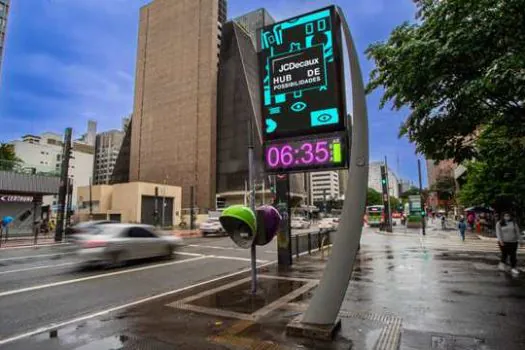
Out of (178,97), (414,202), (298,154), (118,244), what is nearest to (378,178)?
(178,97)

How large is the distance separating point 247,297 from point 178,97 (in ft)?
272

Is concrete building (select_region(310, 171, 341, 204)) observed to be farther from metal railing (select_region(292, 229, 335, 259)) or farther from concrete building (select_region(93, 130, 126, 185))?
metal railing (select_region(292, 229, 335, 259))

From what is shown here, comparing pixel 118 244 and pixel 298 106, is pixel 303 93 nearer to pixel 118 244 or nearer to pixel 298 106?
pixel 298 106

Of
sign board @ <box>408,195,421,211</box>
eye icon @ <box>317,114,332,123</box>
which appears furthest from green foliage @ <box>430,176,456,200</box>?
eye icon @ <box>317,114,332,123</box>

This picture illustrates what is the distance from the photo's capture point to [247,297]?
770cm

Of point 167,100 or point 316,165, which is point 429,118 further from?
point 167,100

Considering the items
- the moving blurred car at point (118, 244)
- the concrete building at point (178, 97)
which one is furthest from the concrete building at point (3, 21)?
the moving blurred car at point (118, 244)

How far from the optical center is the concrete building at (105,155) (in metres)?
153

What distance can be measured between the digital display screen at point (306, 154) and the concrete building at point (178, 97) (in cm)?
6877

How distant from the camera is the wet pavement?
4.90 meters

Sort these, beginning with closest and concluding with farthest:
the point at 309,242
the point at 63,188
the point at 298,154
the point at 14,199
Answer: the point at 298,154 → the point at 309,242 → the point at 63,188 → the point at 14,199

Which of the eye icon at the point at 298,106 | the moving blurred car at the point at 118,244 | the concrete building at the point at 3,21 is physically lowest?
the moving blurred car at the point at 118,244

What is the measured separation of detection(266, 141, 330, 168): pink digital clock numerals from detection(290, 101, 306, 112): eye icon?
0.79 m

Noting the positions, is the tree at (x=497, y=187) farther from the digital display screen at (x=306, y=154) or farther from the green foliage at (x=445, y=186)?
the green foliage at (x=445, y=186)
